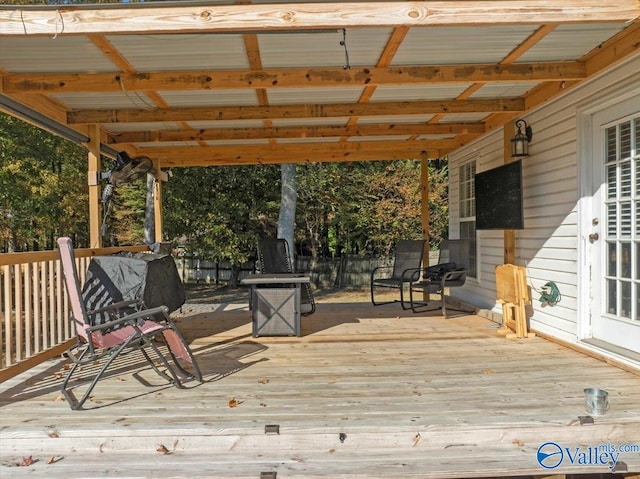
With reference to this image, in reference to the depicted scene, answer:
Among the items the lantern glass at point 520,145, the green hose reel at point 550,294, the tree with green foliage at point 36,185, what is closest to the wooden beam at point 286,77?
the lantern glass at point 520,145

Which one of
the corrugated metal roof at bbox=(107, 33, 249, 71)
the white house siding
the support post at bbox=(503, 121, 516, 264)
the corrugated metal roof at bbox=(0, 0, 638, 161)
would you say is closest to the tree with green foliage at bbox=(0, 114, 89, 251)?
the corrugated metal roof at bbox=(0, 0, 638, 161)

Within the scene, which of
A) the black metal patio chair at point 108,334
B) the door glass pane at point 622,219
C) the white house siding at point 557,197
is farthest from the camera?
the white house siding at point 557,197

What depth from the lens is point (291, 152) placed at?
7086 millimetres

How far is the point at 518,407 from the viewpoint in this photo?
2.66 metres

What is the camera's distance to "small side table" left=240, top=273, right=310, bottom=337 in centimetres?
471

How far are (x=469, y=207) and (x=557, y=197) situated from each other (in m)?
2.44

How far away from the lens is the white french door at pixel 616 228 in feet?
11.4

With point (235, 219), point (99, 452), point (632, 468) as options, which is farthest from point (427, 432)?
point (235, 219)

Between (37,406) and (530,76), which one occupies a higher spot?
(530,76)

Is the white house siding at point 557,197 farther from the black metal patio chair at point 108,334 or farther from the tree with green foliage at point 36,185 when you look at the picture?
the tree with green foliage at point 36,185

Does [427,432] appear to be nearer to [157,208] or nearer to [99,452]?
[99,452]

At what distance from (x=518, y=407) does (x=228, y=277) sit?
1181 centimetres

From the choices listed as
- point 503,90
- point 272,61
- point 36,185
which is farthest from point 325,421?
point 36,185

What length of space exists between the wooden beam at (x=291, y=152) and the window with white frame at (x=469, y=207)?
1.74ft
